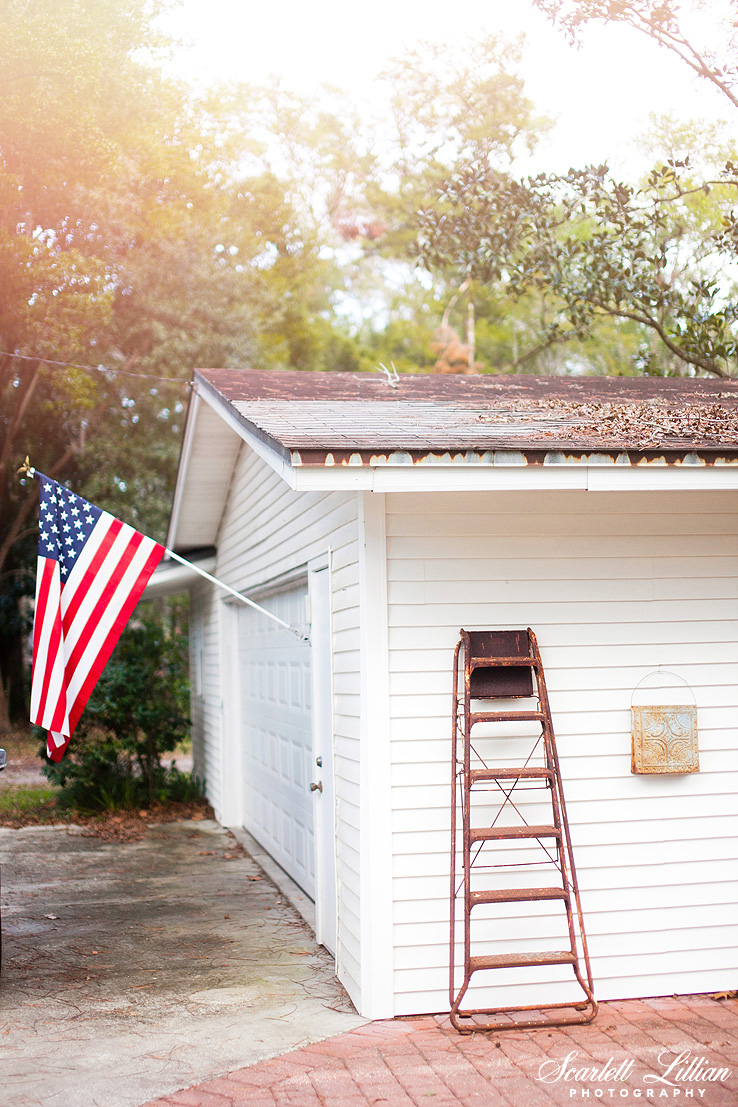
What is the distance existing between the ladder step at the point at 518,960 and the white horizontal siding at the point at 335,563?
708 millimetres

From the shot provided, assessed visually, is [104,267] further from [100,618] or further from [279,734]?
[100,618]

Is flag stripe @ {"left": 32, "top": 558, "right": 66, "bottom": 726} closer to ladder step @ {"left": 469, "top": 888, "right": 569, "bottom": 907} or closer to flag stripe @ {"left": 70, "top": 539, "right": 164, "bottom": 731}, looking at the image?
flag stripe @ {"left": 70, "top": 539, "right": 164, "bottom": 731}

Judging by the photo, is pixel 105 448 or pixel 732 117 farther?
pixel 105 448

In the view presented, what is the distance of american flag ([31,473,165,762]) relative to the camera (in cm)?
568

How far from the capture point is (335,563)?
18.5 ft

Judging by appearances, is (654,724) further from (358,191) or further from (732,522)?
(358,191)

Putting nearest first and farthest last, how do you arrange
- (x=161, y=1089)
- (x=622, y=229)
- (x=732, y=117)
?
(x=161, y=1089) < (x=622, y=229) < (x=732, y=117)

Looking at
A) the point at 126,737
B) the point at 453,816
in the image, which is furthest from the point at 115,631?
the point at 126,737

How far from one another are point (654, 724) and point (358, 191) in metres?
28.6

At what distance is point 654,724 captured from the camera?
518 cm

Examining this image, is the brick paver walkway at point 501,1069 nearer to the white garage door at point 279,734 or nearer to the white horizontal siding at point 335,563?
the white horizontal siding at point 335,563

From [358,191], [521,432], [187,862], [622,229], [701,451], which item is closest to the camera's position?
[701,451]

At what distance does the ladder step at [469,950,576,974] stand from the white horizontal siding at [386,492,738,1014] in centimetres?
31

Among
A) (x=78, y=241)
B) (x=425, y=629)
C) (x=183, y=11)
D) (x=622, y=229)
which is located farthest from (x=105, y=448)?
(x=425, y=629)
